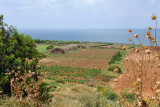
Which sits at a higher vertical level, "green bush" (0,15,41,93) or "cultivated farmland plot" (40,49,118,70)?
"green bush" (0,15,41,93)

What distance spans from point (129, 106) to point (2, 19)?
591 centimetres

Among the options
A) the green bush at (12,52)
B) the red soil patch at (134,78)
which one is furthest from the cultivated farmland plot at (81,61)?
the green bush at (12,52)

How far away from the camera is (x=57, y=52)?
34.2 meters

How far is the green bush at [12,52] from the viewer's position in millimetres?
5172

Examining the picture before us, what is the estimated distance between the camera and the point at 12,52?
5.54 meters

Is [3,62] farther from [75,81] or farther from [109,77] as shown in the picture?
[109,77]

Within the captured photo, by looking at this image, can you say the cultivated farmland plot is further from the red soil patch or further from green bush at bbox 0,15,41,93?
green bush at bbox 0,15,41,93

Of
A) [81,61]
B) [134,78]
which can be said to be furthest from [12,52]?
[81,61]

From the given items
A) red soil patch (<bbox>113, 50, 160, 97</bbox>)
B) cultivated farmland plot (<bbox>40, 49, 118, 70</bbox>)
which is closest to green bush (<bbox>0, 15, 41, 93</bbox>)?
red soil patch (<bbox>113, 50, 160, 97</bbox>)

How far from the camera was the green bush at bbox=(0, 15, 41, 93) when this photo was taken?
5.17 m

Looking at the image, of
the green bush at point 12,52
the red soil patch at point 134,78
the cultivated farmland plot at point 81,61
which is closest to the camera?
the red soil patch at point 134,78

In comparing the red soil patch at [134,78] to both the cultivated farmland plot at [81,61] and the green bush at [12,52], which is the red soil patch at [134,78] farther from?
the cultivated farmland plot at [81,61]

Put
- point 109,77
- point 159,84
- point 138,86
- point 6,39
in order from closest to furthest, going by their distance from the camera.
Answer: point 159,84
point 138,86
point 6,39
point 109,77

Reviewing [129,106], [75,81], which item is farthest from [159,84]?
[75,81]
